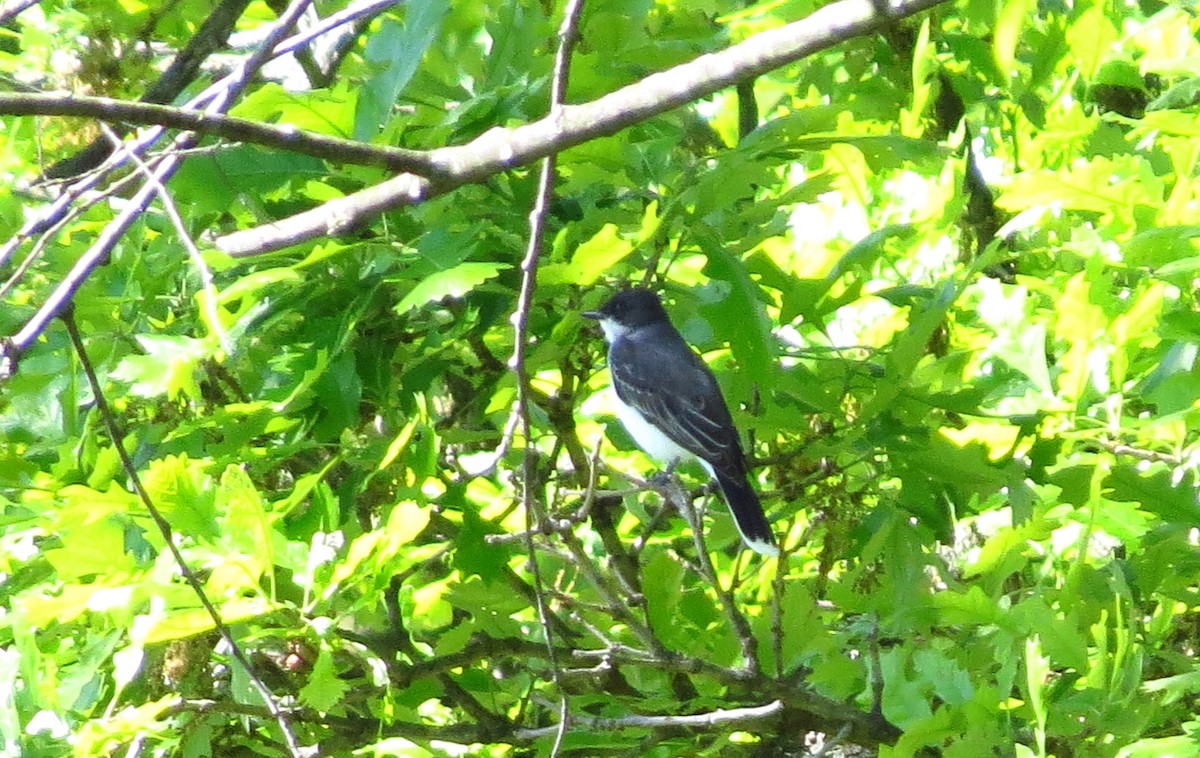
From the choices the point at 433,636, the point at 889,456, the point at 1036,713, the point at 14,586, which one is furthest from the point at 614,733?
the point at 14,586

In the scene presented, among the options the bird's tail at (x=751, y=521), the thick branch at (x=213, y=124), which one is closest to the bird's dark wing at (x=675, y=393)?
the bird's tail at (x=751, y=521)

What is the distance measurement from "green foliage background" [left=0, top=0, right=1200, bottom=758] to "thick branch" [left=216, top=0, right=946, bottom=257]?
0.32 metres

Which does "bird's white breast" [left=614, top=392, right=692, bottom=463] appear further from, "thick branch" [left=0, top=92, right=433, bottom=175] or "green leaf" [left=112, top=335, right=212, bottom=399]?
"thick branch" [left=0, top=92, right=433, bottom=175]

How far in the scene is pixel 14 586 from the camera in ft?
7.90

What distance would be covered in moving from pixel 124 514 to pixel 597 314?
898 mm

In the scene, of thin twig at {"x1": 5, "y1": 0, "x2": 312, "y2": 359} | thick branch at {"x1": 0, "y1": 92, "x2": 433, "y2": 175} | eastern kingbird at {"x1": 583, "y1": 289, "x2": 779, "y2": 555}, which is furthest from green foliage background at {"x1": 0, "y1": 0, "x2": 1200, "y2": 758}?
thick branch at {"x1": 0, "y1": 92, "x2": 433, "y2": 175}

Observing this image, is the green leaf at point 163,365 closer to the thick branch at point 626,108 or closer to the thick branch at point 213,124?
the thick branch at point 626,108

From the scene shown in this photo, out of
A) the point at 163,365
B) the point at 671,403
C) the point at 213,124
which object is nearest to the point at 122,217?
the point at 213,124

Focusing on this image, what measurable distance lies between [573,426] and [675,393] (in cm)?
177

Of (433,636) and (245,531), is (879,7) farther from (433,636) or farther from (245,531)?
(433,636)

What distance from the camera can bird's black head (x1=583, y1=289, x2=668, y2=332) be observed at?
2.97 m

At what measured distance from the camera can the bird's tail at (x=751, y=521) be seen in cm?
276

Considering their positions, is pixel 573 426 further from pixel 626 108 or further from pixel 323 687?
pixel 626 108

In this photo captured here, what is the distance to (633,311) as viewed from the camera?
3.55m
